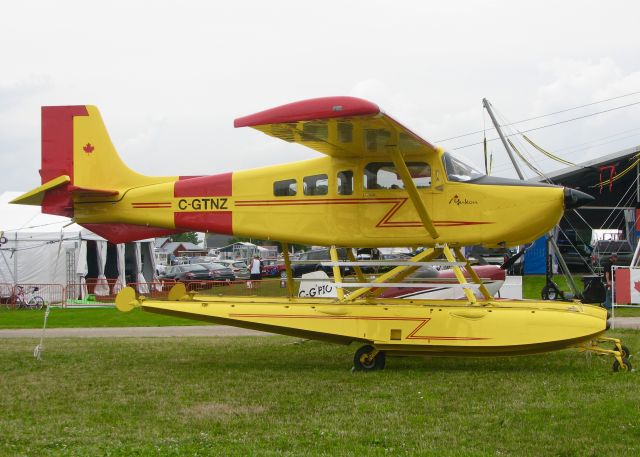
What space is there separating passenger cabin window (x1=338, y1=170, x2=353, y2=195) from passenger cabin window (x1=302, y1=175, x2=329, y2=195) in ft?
0.67

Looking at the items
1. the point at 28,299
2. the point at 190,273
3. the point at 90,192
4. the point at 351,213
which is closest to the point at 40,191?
the point at 90,192

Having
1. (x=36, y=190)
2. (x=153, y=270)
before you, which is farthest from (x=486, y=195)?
(x=153, y=270)

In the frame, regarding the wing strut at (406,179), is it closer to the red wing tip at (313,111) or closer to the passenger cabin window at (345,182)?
the passenger cabin window at (345,182)

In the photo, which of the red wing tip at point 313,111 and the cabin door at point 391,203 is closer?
the red wing tip at point 313,111

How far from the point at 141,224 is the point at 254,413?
565cm

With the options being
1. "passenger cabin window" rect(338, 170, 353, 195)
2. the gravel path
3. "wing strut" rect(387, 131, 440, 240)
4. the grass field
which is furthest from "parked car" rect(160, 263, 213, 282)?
"wing strut" rect(387, 131, 440, 240)

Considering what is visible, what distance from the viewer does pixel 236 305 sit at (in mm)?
11078

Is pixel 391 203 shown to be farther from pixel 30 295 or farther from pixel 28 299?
pixel 30 295

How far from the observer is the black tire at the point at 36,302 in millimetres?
26547

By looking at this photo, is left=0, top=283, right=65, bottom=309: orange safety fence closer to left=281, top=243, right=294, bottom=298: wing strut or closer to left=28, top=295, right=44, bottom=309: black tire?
left=28, top=295, right=44, bottom=309: black tire

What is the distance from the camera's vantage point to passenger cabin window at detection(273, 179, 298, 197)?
11.8 meters

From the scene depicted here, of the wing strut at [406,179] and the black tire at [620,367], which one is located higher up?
the wing strut at [406,179]

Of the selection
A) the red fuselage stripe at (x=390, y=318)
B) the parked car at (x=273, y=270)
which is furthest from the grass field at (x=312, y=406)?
the parked car at (x=273, y=270)

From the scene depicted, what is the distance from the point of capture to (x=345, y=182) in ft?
37.9
